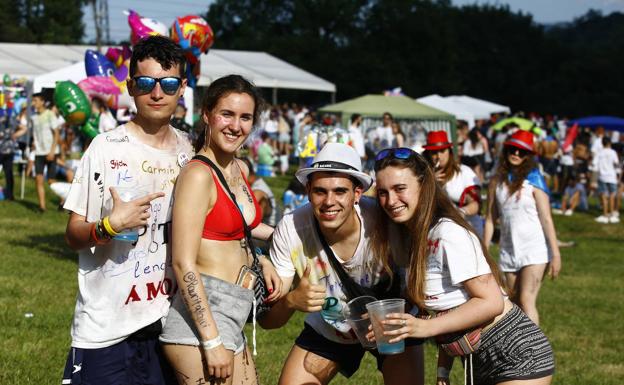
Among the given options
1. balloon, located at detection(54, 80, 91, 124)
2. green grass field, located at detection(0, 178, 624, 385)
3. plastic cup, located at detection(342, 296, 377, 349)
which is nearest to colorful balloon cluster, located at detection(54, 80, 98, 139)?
balloon, located at detection(54, 80, 91, 124)

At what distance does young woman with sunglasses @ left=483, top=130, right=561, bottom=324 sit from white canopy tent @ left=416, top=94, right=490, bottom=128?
25291mm

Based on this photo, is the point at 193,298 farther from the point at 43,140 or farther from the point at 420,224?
the point at 43,140

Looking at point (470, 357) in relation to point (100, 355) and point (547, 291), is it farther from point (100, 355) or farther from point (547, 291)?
point (547, 291)

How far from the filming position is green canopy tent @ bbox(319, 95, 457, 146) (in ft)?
88.2

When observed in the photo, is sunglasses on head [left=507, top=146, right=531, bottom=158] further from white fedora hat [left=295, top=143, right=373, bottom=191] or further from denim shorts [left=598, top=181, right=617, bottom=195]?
denim shorts [left=598, top=181, right=617, bottom=195]

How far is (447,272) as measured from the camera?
4.15 metres

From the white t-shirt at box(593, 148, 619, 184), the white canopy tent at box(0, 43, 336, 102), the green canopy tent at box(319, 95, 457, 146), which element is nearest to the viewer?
the white t-shirt at box(593, 148, 619, 184)

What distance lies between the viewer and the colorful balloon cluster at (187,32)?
32.9 feet

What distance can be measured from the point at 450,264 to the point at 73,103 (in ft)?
24.9

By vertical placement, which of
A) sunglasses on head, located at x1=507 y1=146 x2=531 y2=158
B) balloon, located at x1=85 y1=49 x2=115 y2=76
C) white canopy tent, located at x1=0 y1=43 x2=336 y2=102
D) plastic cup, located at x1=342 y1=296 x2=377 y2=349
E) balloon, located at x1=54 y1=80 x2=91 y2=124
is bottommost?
plastic cup, located at x1=342 y1=296 x2=377 y2=349

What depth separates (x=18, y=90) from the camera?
22984mm

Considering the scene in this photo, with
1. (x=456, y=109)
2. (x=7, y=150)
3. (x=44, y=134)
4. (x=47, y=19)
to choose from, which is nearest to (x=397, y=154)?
(x=44, y=134)

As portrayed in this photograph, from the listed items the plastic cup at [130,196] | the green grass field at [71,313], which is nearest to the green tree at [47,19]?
the green grass field at [71,313]

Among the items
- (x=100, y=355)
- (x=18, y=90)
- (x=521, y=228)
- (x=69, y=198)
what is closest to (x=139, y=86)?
(x=69, y=198)
